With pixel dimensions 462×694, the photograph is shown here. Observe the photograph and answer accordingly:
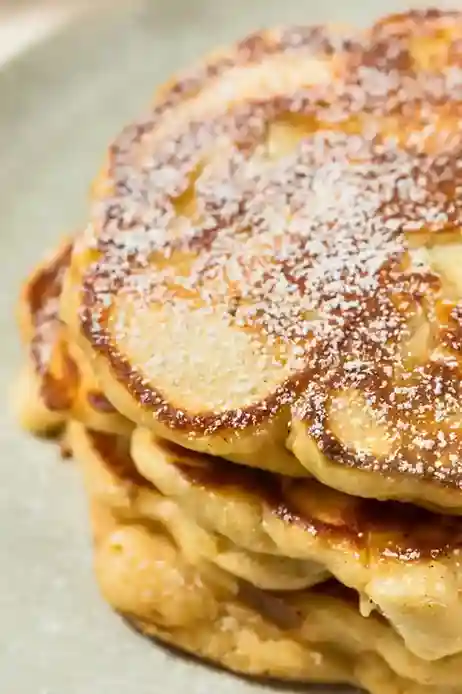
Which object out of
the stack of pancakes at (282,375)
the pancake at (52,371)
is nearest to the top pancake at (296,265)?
the stack of pancakes at (282,375)

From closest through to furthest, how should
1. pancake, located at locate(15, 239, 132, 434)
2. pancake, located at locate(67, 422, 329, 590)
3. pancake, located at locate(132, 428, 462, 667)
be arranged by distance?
pancake, located at locate(132, 428, 462, 667), pancake, located at locate(67, 422, 329, 590), pancake, located at locate(15, 239, 132, 434)

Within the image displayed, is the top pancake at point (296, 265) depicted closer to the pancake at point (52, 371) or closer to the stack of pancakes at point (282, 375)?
the stack of pancakes at point (282, 375)

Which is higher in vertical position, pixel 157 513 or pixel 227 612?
pixel 157 513

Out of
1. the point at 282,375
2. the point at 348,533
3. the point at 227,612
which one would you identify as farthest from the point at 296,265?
the point at 227,612

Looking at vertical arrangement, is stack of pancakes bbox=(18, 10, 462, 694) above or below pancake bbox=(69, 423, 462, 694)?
above

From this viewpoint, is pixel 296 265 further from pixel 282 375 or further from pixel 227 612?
pixel 227 612

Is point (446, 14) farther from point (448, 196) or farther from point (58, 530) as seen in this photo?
point (58, 530)

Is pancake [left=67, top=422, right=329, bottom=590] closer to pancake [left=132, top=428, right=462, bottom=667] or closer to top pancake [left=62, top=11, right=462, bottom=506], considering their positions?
pancake [left=132, top=428, right=462, bottom=667]

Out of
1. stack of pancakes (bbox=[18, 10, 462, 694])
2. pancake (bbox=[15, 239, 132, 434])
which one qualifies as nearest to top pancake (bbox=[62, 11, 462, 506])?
stack of pancakes (bbox=[18, 10, 462, 694])
